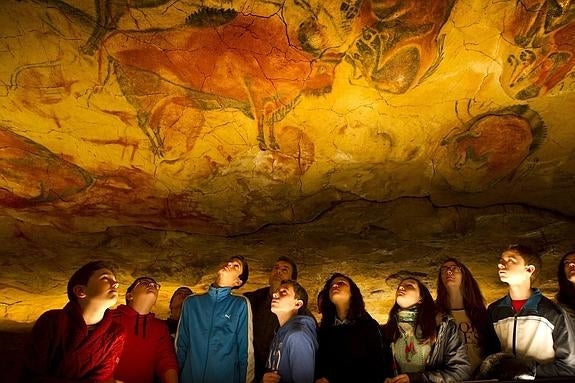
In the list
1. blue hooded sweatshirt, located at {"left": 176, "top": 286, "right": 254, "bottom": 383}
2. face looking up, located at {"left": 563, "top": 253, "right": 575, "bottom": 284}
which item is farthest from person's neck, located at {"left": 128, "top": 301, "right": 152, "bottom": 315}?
face looking up, located at {"left": 563, "top": 253, "right": 575, "bottom": 284}

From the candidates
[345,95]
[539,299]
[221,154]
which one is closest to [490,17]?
[345,95]

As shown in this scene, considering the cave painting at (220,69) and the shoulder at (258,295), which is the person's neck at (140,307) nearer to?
the shoulder at (258,295)

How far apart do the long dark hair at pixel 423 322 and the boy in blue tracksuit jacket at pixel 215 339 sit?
3.63 feet

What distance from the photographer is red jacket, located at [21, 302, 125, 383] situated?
2.98 metres

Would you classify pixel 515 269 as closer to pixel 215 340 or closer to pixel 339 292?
pixel 339 292

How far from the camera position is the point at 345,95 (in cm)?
563

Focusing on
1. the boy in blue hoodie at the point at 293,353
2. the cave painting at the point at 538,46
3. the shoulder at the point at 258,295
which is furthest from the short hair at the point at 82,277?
the cave painting at the point at 538,46

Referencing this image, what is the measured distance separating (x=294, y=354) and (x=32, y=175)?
4414mm

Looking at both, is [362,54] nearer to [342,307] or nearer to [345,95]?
[345,95]

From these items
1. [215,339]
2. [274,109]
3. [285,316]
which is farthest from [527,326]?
[274,109]

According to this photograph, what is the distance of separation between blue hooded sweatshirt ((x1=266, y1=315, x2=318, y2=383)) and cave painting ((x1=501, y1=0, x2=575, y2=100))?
3.88 m

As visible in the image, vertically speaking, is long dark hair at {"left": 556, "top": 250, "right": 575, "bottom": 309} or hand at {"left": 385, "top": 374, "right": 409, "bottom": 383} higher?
long dark hair at {"left": 556, "top": 250, "right": 575, "bottom": 309}

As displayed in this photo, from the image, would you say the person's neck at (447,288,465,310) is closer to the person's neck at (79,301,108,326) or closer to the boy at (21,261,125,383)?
the boy at (21,261,125,383)

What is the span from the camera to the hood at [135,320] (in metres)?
3.72
